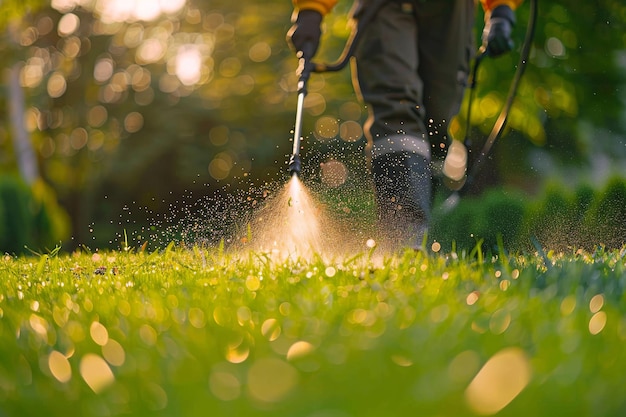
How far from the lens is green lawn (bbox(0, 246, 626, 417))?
1.06m

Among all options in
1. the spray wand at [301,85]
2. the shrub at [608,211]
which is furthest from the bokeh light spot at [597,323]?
the shrub at [608,211]

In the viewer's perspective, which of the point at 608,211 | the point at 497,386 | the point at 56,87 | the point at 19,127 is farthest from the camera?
the point at 56,87

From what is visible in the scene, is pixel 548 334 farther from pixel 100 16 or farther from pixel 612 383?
pixel 100 16

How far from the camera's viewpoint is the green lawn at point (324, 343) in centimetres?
106

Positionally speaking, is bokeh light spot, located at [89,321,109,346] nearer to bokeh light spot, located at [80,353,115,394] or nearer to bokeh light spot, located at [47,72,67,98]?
bokeh light spot, located at [80,353,115,394]

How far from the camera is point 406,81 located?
12.0 feet

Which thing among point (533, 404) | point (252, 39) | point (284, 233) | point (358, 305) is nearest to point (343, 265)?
point (358, 305)

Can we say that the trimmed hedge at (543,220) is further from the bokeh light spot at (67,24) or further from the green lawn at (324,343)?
the bokeh light spot at (67,24)

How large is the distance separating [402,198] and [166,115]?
21663 millimetres

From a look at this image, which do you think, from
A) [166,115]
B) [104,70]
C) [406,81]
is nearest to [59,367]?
[406,81]

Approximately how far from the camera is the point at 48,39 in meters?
22.3

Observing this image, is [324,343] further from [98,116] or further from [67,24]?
[98,116]

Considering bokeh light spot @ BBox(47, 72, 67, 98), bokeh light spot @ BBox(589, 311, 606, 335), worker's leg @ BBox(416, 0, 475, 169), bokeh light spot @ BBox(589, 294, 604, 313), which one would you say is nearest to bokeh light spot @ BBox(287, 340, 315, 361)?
bokeh light spot @ BBox(589, 311, 606, 335)

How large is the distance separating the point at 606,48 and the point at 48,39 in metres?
17.0
